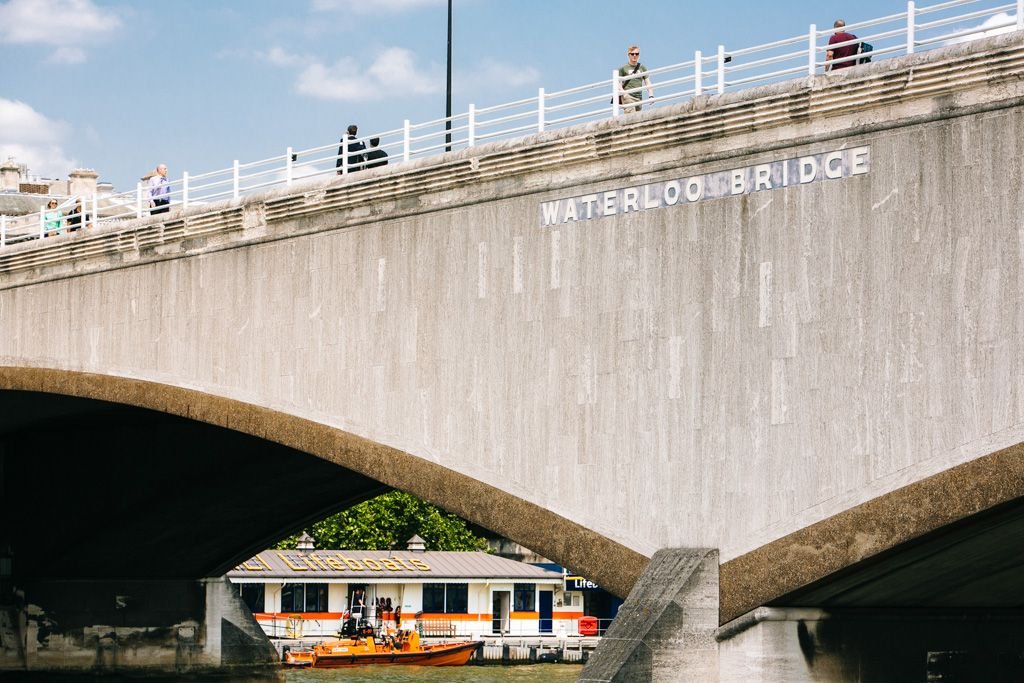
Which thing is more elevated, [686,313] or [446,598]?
[686,313]

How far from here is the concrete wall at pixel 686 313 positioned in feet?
59.4

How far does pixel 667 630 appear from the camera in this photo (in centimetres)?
1938

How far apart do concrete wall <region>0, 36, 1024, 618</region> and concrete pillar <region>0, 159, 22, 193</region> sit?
6254cm

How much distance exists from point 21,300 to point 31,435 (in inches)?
391

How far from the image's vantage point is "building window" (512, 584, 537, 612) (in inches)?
2656

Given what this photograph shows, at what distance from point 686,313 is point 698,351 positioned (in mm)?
577

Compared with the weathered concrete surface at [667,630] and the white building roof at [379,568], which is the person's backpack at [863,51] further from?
the white building roof at [379,568]

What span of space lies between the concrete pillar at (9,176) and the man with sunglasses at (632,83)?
6812 cm

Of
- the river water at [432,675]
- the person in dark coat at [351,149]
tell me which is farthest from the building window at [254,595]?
the person in dark coat at [351,149]

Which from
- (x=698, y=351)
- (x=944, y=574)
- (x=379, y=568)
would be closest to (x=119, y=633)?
(x=379, y=568)

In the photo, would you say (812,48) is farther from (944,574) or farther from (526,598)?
(526,598)

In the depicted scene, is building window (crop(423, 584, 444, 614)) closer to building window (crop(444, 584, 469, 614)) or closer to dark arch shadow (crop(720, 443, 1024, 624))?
building window (crop(444, 584, 469, 614))

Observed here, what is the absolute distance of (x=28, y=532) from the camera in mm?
44031

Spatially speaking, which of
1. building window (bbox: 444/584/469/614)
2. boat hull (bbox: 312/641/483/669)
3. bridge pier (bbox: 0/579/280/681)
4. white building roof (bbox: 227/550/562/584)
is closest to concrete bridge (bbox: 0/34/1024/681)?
bridge pier (bbox: 0/579/280/681)
